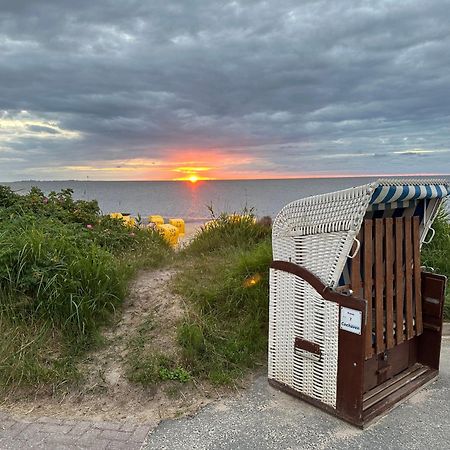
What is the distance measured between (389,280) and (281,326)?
891 millimetres

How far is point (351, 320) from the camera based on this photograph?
266 centimetres

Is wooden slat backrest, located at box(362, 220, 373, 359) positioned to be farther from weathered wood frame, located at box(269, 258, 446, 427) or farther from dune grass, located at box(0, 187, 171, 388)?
dune grass, located at box(0, 187, 171, 388)

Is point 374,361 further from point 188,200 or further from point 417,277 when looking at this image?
point 188,200

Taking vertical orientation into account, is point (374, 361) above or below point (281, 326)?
below

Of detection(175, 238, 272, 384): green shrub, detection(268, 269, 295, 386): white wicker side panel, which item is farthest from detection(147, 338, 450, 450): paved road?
detection(175, 238, 272, 384): green shrub

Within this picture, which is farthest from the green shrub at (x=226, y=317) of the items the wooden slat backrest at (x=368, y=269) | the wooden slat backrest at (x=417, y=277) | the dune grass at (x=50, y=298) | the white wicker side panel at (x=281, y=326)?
the wooden slat backrest at (x=417, y=277)

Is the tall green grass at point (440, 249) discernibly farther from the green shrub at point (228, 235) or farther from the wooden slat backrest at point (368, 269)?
the wooden slat backrest at point (368, 269)

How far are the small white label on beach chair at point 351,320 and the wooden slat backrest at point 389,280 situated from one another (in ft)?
0.71

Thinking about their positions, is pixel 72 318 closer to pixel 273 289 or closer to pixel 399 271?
pixel 273 289

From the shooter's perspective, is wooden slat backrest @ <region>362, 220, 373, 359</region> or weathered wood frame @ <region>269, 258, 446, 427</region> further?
wooden slat backrest @ <region>362, 220, 373, 359</region>

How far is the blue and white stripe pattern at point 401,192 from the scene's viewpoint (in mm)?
2614

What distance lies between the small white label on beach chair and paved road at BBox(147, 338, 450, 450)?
69cm

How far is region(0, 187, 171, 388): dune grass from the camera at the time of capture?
10.9ft

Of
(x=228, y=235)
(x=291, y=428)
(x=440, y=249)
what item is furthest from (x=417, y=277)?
(x=228, y=235)
